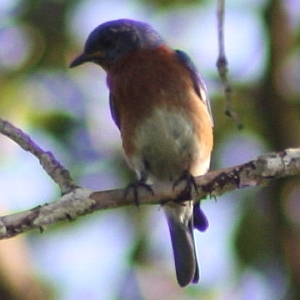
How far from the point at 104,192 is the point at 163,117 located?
3.98 ft

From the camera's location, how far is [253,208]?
26.7ft

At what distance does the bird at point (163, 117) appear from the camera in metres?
6.57

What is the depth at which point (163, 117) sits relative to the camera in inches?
257

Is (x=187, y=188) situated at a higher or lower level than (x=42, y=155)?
lower

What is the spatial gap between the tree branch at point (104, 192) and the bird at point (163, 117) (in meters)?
0.61

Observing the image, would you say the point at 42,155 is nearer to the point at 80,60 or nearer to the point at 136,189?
the point at 136,189

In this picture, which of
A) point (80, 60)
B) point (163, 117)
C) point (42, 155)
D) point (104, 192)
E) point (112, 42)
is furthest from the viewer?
point (112, 42)

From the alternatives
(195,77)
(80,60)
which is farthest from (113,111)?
(195,77)

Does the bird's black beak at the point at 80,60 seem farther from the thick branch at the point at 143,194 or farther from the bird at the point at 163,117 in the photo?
the thick branch at the point at 143,194

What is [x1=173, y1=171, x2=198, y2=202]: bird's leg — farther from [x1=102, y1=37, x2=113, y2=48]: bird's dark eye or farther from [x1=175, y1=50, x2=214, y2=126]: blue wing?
[x1=102, y1=37, x2=113, y2=48]: bird's dark eye

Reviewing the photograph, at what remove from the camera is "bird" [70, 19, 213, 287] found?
657cm

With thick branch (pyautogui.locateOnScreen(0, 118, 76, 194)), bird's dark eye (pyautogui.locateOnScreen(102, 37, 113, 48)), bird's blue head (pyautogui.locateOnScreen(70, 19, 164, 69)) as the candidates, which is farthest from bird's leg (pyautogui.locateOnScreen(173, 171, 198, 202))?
bird's dark eye (pyautogui.locateOnScreen(102, 37, 113, 48))

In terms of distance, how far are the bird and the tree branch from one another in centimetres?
61

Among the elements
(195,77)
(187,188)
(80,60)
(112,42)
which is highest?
(112,42)
